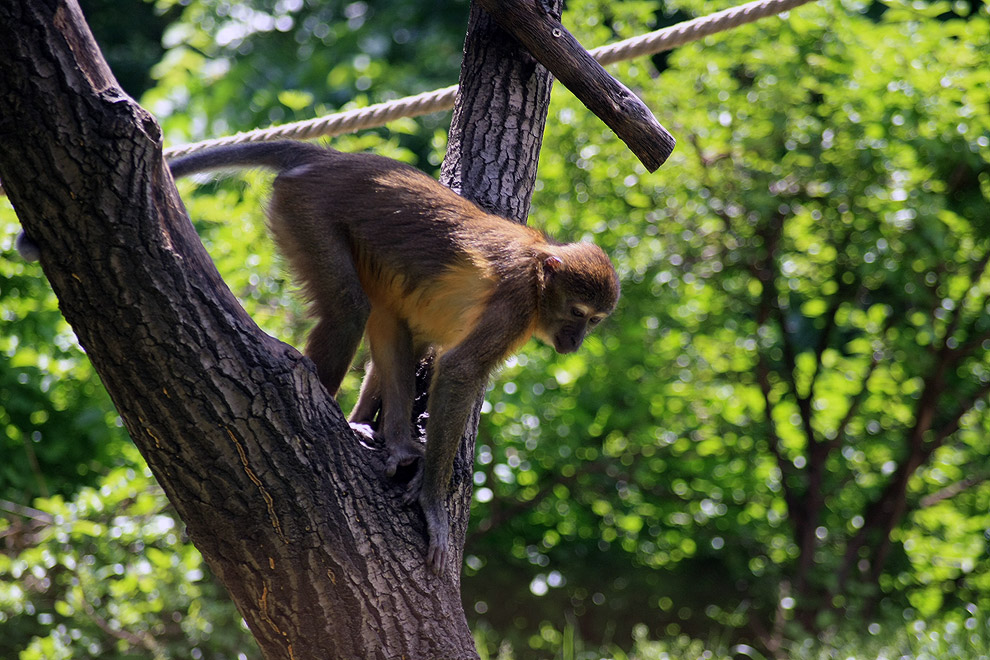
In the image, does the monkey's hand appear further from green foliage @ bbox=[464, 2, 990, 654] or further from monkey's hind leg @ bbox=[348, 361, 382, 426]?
green foliage @ bbox=[464, 2, 990, 654]

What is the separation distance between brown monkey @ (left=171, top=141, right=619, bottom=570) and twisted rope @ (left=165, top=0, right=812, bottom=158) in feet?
2.49

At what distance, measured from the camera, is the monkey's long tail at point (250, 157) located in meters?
4.01

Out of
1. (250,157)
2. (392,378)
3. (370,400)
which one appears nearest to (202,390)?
(392,378)

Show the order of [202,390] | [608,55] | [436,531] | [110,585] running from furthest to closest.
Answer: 1. [110,585]
2. [608,55]
3. [436,531]
4. [202,390]

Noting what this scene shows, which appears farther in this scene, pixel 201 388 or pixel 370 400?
pixel 370 400

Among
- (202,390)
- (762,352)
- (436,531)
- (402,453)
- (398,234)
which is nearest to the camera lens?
(202,390)

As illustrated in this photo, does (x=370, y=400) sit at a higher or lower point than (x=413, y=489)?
lower

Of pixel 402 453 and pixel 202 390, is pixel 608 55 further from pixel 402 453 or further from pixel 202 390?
pixel 202 390

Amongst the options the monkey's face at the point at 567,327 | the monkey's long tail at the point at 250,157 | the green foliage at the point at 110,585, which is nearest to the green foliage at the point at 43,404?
the green foliage at the point at 110,585

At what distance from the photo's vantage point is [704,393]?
754 cm

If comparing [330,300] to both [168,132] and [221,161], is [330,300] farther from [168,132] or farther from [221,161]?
[168,132]

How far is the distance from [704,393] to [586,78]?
4.13 m

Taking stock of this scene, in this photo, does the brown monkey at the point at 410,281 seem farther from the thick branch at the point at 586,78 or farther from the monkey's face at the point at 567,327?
the thick branch at the point at 586,78

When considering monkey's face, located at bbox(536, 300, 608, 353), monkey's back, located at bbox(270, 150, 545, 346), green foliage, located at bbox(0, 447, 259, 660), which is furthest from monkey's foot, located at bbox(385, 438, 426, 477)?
green foliage, located at bbox(0, 447, 259, 660)
